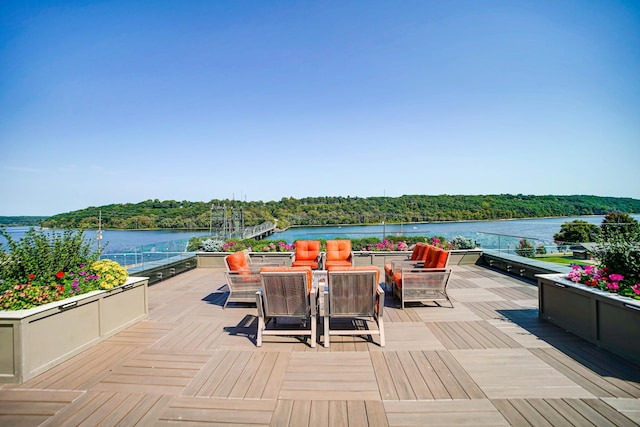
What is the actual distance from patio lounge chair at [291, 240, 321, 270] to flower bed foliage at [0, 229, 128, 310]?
12.3 feet

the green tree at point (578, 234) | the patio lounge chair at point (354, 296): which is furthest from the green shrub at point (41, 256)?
the green tree at point (578, 234)

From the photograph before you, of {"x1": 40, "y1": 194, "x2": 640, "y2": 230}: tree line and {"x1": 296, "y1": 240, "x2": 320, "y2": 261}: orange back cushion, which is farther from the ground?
{"x1": 40, "y1": 194, "x2": 640, "y2": 230}: tree line

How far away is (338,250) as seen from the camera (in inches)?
264

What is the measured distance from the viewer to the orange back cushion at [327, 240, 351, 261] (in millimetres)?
6629

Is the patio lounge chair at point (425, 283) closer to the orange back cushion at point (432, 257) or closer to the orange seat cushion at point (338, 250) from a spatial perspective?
the orange back cushion at point (432, 257)

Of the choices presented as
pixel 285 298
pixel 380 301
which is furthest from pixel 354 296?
pixel 285 298

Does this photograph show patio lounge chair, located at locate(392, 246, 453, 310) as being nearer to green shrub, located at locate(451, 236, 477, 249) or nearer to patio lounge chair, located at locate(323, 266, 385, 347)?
patio lounge chair, located at locate(323, 266, 385, 347)

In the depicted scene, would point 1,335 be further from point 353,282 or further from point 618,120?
point 618,120

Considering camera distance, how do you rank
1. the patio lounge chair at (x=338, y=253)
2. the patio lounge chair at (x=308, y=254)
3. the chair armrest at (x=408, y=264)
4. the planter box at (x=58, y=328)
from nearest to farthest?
the planter box at (x=58, y=328) → the chair armrest at (x=408, y=264) → the patio lounge chair at (x=338, y=253) → the patio lounge chair at (x=308, y=254)

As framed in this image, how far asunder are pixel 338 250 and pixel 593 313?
172 inches

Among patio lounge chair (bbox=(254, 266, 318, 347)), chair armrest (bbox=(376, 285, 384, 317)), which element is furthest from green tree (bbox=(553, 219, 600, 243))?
patio lounge chair (bbox=(254, 266, 318, 347))

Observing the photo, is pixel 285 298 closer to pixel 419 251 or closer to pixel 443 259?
pixel 443 259

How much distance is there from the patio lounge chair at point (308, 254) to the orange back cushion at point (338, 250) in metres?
0.36

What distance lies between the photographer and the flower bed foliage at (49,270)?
2.81 metres
